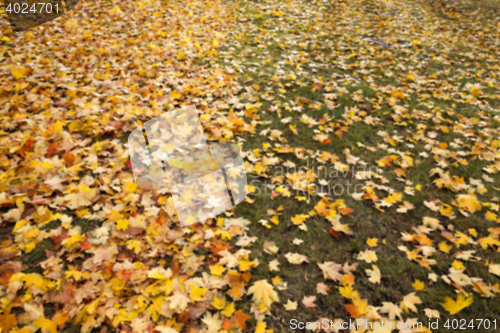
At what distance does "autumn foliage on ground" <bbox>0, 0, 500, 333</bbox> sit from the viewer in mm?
1899

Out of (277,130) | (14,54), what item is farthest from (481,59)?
(14,54)

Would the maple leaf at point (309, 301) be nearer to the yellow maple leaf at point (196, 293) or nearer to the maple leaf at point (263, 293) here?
the maple leaf at point (263, 293)

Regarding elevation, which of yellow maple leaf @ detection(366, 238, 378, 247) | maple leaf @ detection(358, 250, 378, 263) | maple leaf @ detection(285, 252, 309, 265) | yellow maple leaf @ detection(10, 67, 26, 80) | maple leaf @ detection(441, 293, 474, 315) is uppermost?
yellow maple leaf @ detection(10, 67, 26, 80)

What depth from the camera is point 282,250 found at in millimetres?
2287

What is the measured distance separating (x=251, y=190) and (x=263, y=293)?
3.48ft

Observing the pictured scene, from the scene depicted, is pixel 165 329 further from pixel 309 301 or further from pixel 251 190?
pixel 251 190

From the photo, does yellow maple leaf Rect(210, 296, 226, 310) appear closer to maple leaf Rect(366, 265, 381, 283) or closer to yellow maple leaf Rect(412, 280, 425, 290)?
maple leaf Rect(366, 265, 381, 283)

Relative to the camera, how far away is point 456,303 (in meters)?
1.93

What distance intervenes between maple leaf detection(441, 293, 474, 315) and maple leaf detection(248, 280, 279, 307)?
125 cm

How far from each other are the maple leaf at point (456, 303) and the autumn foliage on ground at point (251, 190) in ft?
0.05

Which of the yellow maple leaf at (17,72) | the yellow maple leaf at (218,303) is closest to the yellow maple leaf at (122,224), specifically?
the yellow maple leaf at (218,303)

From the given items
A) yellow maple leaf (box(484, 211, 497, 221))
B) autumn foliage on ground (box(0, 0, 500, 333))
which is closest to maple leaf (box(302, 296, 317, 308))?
autumn foliage on ground (box(0, 0, 500, 333))

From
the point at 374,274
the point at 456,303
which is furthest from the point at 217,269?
the point at 456,303

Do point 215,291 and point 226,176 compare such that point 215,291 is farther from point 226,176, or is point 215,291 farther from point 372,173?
point 372,173
